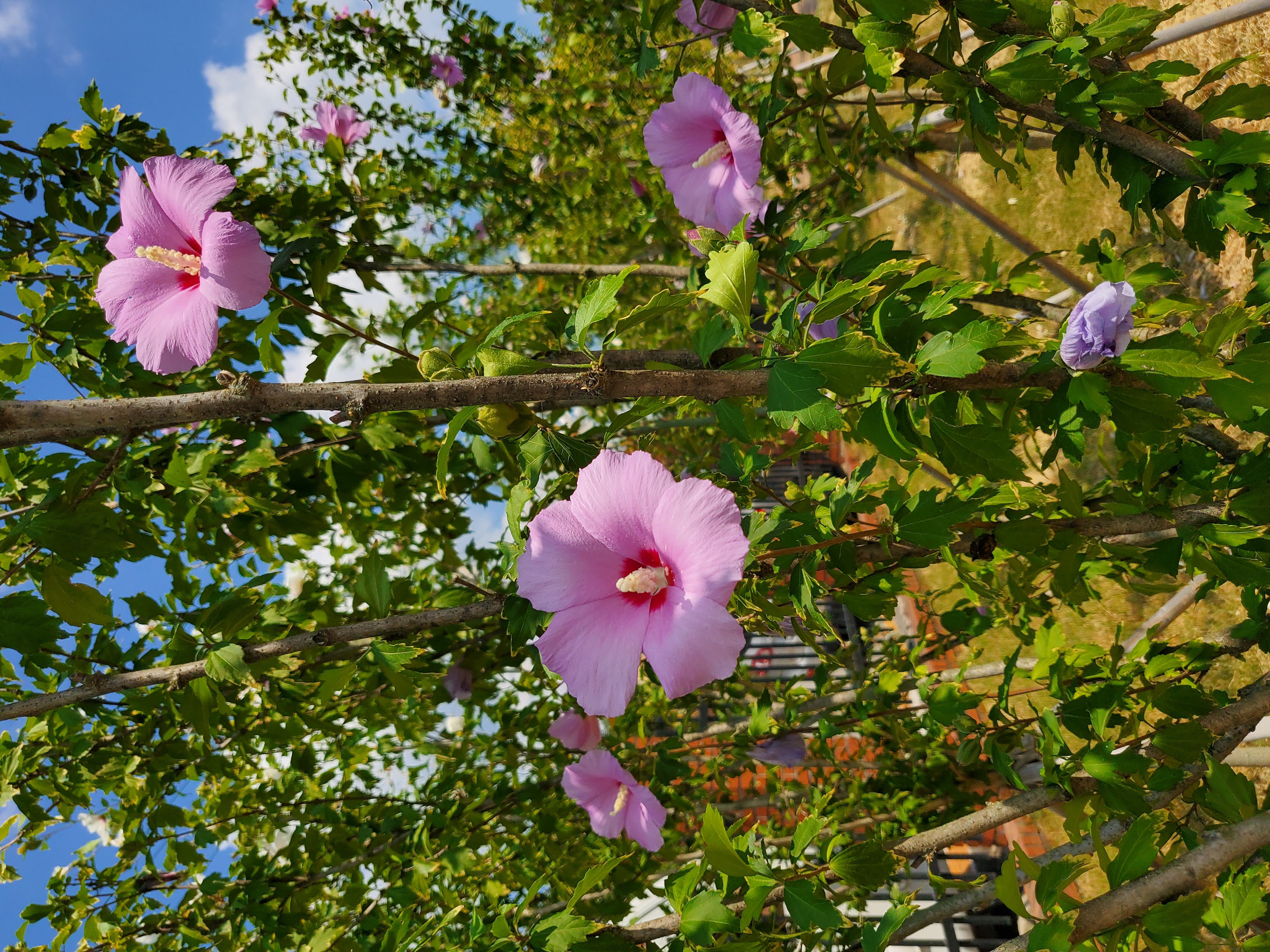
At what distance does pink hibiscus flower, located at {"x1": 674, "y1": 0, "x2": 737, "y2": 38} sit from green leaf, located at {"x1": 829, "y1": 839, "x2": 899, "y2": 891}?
68.0 inches

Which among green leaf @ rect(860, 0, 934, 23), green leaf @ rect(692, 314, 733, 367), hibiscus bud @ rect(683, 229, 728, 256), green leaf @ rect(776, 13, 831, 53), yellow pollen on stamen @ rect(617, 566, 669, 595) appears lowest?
yellow pollen on stamen @ rect(617, 566, 669, 595)

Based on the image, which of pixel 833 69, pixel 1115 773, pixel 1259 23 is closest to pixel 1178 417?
pixel 1115 773

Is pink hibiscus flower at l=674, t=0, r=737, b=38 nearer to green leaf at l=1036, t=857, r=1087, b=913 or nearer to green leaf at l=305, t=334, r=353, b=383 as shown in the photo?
green leaf at l=305, t=334, r=353, b=383

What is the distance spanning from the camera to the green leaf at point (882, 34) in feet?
4.04

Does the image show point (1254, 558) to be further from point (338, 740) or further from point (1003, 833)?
point (1003, 833)

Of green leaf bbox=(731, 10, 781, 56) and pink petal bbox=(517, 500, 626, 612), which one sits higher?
green leaf bbox=(731, 10, 781, 56)

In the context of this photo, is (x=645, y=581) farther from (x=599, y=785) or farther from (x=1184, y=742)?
(x=599, y=785)

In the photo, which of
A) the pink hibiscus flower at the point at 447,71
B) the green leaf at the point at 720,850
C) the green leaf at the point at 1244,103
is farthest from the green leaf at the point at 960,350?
the pink hibiscus flower at the point at 447,71

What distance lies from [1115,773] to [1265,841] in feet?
0.73

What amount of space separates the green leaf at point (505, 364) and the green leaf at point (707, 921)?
0.87m

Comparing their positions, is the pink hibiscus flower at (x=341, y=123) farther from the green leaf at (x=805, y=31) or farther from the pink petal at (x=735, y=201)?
the green leaf at (x=805, y=31)

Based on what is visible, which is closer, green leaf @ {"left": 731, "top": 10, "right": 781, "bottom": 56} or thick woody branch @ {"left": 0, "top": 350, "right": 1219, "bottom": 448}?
thick woody branch @ {"left": 0, "top": 350, "right": 1219, "bottom": 448}

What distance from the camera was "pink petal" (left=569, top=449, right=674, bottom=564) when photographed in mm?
882

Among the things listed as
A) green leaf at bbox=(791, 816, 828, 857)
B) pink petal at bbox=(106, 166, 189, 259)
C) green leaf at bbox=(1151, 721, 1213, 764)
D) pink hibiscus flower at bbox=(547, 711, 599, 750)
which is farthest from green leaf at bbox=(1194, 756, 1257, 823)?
pink petal at bbox=(106, 166, 189, 259)
